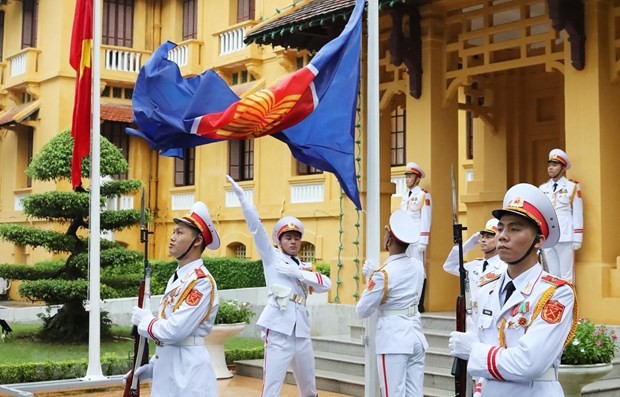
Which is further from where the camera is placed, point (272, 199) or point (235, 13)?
point (235, 13)

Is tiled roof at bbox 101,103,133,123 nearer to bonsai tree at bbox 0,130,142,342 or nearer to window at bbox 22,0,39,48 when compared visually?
window at bbox 22,0,39,48

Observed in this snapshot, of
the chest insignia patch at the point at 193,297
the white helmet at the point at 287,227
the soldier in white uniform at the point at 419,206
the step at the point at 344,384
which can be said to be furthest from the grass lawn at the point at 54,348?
the chest insignia patch at the point at 193,297

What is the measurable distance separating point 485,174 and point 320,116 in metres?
8.86

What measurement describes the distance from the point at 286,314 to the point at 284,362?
0.49 metres

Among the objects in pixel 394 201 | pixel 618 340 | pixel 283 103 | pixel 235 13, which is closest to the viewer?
pixel 283 103

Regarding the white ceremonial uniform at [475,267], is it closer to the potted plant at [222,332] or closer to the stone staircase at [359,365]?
the stone staircase at [359,365]

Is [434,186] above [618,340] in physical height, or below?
above

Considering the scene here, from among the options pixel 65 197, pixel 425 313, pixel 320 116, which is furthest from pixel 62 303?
pixel 320 116

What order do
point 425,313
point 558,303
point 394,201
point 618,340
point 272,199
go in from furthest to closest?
point 272,199 < point 394,201 < point 425,313 < point 618,340 < point 558,303

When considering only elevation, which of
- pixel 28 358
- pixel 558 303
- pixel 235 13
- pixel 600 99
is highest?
pixel 235 13

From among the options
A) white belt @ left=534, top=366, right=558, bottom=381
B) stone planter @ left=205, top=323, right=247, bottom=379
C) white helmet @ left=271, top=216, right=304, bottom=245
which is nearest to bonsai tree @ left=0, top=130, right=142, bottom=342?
stone planter @ left=205, top=323, right=247, bottom=379

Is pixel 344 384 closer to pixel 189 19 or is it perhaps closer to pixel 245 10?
pixel 245 10

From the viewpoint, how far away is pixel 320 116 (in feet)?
29.5

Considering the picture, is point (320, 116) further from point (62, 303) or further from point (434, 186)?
point (62, 303)
